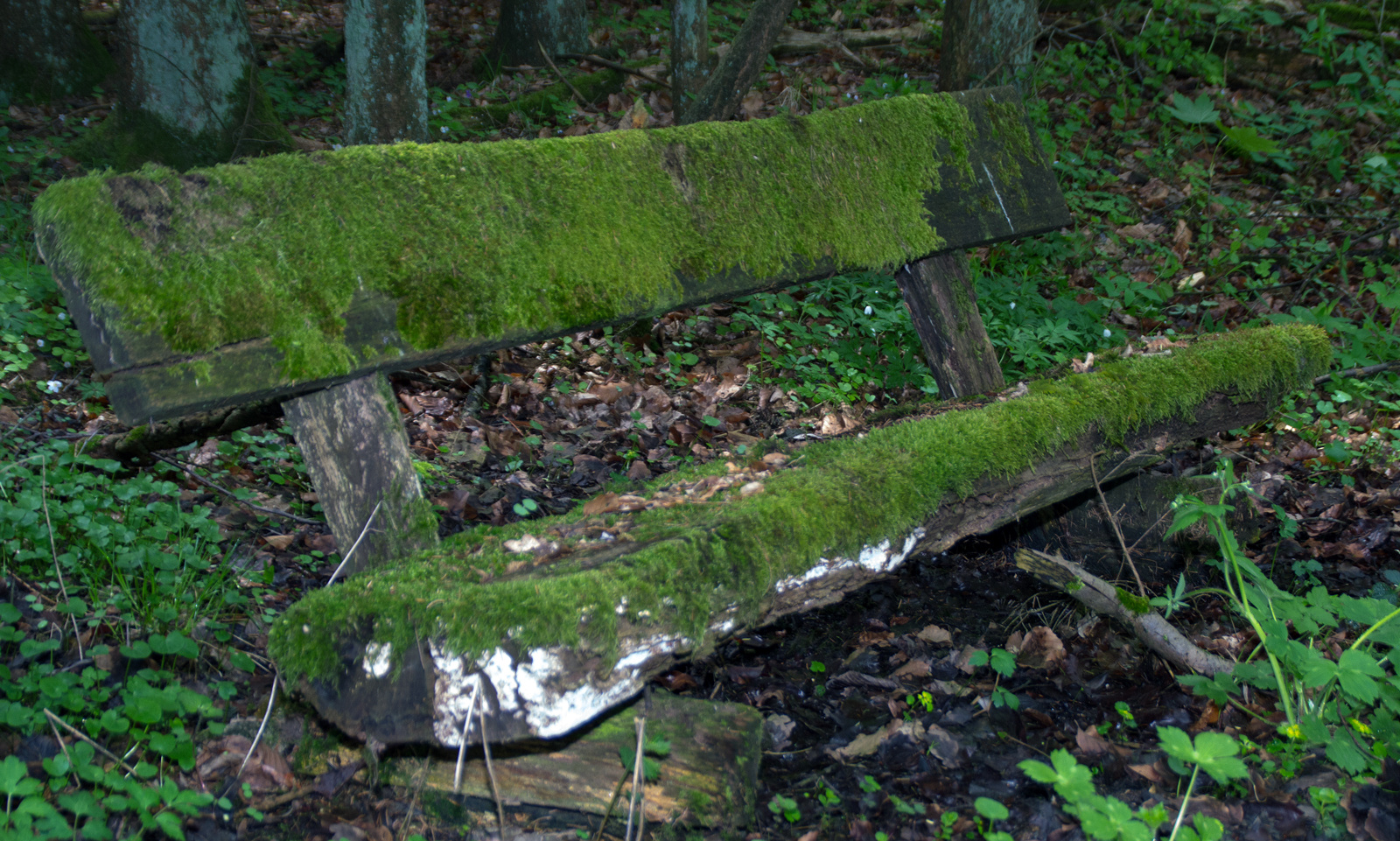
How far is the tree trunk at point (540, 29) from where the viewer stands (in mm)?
8164

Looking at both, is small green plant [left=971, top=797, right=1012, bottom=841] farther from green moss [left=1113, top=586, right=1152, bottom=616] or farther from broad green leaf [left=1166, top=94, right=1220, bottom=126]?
broad green leaf [left=1166, top=94, right=1220, bottom=126]

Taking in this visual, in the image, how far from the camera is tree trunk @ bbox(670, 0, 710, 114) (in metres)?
5.27

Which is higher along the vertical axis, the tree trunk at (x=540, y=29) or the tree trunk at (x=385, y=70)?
the tree trunk at (x=540, y=29)

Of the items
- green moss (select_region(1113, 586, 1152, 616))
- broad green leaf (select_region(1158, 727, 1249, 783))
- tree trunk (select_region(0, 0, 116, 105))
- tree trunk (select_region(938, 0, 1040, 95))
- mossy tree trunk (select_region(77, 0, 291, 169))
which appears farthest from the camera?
tree trunk (select_region(0, 0, 116, 105))

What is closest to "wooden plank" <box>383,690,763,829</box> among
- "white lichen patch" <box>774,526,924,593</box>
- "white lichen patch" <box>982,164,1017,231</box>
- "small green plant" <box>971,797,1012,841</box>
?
"white lichen patch" <box>774,526,924,593</box>

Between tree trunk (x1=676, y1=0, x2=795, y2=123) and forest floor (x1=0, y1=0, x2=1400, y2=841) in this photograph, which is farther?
tree trunk (x1=676, y1=0, x2=795, y2=123)

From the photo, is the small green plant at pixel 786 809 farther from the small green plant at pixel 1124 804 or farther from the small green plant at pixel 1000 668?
the small green plant at pixel 1000 668

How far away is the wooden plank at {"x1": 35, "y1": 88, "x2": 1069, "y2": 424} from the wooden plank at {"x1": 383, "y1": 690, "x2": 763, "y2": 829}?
0.95 meters

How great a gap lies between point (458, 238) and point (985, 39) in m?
5.24

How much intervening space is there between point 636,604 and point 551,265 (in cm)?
105

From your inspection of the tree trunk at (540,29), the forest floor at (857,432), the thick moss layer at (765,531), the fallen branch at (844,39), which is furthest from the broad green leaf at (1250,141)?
the tree trunk at (540,29)

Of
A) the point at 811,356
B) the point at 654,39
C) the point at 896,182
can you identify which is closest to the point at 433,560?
the point at 896,182

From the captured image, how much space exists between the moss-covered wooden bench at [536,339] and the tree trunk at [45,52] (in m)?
6.28

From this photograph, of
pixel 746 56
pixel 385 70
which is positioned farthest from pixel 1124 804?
pixel 385 70
